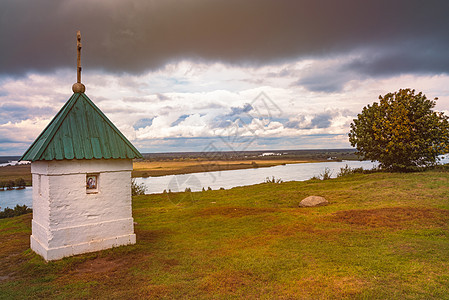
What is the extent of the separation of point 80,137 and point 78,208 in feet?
8.14

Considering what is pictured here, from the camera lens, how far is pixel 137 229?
46.2ft

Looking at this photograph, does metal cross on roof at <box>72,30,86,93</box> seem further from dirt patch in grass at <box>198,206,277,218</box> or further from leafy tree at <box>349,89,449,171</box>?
leafy tree at <box>349,89,449,171</box>

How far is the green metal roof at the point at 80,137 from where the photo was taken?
9.58 meters

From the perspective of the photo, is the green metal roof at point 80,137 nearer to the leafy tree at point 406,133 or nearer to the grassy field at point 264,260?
the grassy field at point 264,260

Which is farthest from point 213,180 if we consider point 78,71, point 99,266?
point 99,266

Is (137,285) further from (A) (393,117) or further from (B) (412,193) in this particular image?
(A) (393,117)

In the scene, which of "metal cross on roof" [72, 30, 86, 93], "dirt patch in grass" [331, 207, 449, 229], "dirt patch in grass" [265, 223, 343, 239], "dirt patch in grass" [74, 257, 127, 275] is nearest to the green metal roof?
"metal cross on roof" [72, 30, 86, 93]

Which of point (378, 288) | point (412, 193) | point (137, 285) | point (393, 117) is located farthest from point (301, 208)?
point (393, 117)

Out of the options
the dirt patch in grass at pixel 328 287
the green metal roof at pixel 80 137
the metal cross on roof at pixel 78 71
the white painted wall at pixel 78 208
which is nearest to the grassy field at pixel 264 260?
the dirt patch in grass at pixel 328 287

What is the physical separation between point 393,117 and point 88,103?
27.6 m

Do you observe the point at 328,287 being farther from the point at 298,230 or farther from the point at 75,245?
the point at 75,245

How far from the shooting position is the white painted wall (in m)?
9.48

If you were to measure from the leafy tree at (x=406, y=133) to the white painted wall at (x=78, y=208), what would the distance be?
Answer: 85.1ft

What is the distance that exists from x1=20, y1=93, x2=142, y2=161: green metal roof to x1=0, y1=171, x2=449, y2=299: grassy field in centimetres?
349
